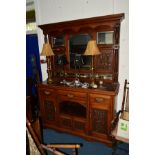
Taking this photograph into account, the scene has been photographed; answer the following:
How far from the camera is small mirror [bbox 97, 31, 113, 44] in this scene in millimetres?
2500

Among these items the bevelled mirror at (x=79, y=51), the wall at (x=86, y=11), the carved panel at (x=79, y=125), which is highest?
the wall at (x=86, y=11)

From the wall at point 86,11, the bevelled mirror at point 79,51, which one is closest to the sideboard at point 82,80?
the bevelled mirror at point 79,51

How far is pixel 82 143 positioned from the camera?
2551 millimetres

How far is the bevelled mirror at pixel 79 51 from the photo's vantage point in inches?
108

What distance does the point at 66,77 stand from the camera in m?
3.00

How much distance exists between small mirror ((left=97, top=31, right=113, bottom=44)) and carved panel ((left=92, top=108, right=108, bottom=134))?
1111mm

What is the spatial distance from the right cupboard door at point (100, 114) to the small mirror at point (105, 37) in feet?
2.94

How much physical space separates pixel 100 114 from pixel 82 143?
0.60 m

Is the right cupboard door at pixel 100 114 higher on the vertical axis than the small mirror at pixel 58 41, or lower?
lower

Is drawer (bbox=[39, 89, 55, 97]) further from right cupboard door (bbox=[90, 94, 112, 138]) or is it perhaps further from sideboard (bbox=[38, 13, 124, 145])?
right cupboard door (bbox=[90, 94, 112, 138])

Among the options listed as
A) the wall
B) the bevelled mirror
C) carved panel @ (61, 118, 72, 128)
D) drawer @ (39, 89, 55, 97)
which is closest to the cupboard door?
drawer @ (39, 89, 55, 97)

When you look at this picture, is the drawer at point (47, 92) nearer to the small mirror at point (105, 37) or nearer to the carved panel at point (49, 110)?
the carved panel at point (49, 110)
